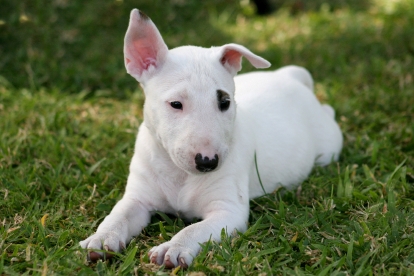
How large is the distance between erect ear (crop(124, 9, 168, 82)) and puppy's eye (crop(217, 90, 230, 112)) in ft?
1.63

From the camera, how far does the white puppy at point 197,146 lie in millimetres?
3598

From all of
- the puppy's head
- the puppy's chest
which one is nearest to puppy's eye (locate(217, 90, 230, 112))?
the puppy's head

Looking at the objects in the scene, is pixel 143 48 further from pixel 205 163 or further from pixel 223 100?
pixel 205 163

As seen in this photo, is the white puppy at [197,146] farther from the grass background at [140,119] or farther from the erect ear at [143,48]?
the grass background at [140,119]

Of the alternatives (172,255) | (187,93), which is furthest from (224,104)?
(172,255)

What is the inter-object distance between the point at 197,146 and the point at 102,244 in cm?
87

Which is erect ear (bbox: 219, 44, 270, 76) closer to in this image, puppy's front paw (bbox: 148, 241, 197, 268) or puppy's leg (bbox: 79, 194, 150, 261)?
puppy's leg (bbox: 79, 194, 150, 261)

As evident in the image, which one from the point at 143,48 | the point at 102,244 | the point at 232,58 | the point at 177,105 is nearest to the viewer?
the point at 102,244

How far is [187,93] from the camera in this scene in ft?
12.0

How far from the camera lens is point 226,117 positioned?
3.79m

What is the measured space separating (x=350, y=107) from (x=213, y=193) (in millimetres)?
2973

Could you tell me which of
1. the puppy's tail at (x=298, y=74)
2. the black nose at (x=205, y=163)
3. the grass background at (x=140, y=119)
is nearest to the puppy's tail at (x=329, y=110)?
the grass background at (x=140, y=119)

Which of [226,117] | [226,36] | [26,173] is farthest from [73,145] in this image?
[226,36]

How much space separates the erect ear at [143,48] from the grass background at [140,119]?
109 centimetres
